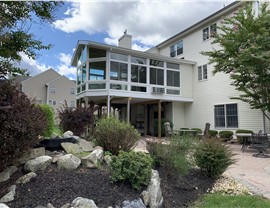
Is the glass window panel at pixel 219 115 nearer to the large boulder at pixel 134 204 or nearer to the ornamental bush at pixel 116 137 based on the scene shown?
the ornamental bush at pixel 116 137

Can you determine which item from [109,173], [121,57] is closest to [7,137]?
[109,173]

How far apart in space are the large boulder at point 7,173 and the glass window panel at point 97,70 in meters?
12.4

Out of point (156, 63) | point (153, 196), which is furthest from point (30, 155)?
point (156, 63)

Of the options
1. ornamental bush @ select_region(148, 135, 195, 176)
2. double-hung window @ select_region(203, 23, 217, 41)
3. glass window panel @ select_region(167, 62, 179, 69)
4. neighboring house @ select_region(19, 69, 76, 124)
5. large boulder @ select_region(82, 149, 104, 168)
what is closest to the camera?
large boulder @ select_region(82, 149, 104, 168)

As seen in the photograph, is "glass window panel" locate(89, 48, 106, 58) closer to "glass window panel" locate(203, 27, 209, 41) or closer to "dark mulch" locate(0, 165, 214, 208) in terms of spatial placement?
"glass window panel" locate(203, 27, 209, 41)

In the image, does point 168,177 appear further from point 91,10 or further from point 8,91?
point 91,10

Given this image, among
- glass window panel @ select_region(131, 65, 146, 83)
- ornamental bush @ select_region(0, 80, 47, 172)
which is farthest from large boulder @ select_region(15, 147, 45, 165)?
glass window panel @ select_region(131, 65, 146, 83)

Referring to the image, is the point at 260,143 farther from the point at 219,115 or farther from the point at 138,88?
the point at 138,88

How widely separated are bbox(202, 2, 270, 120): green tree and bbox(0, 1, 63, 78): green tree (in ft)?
30.1

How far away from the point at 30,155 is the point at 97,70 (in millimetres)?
12380

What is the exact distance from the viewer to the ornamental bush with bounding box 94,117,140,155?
19.8 ft

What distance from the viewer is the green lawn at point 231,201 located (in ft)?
14.3

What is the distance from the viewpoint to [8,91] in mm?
4109

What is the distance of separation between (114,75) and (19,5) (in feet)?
36.6
